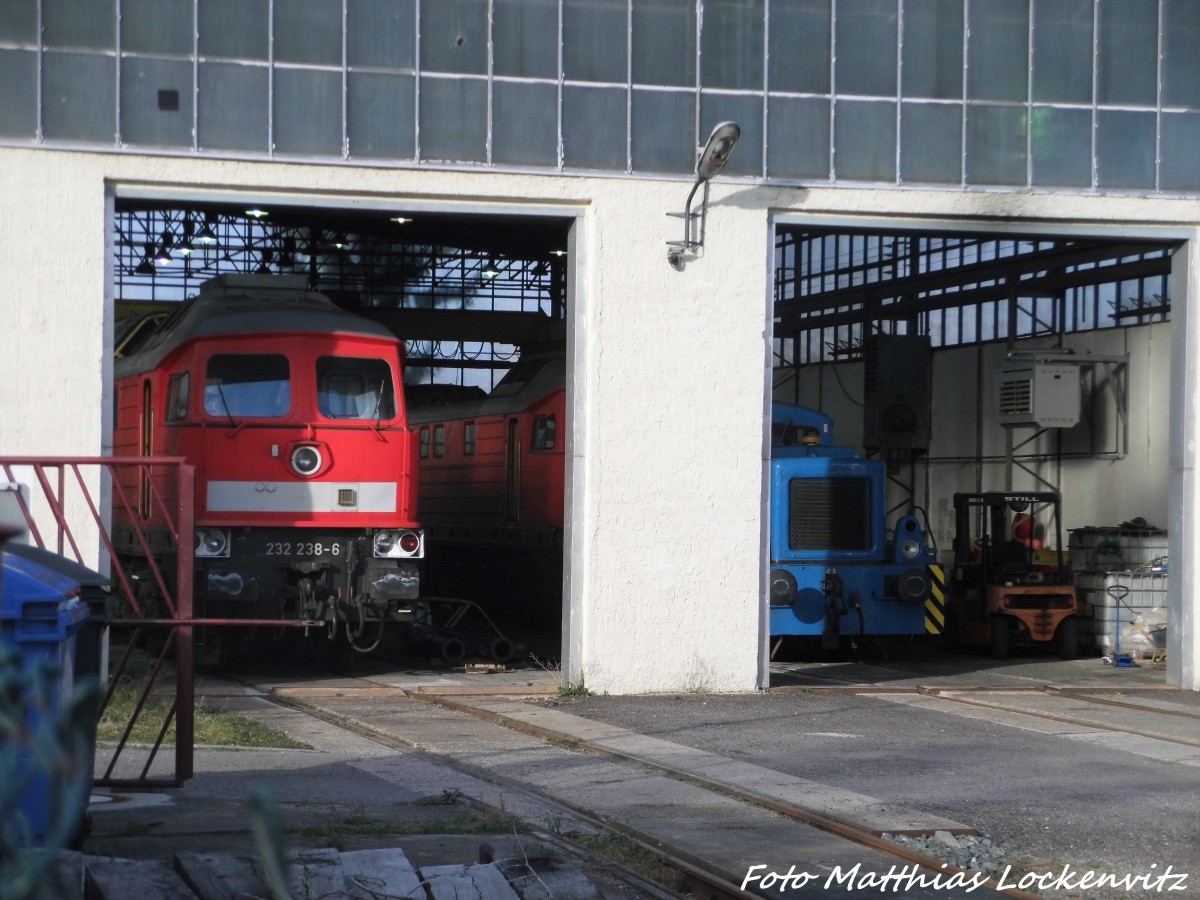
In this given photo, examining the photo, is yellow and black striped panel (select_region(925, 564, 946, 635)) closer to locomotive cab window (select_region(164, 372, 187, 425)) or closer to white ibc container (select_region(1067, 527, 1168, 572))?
white ibc container (select_region(1067, 527, 1168, 572))

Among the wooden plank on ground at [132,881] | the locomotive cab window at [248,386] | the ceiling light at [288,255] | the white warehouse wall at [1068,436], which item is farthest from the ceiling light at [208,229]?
the wooden plank on ground at [132,881]

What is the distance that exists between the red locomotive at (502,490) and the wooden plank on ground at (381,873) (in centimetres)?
1177

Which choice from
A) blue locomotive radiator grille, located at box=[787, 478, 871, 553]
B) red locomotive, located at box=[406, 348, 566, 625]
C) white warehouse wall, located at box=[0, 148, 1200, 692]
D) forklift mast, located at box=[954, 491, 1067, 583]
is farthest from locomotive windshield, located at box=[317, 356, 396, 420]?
forklift mast, located at box=[954, 491, 1067, 583]

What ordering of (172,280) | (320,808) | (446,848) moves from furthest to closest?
(172,280)
(320,808)
(446,848)

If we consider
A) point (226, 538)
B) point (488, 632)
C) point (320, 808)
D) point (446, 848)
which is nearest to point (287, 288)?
point (226, 538)

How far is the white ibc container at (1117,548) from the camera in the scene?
20.0m

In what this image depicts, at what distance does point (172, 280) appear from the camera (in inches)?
1799

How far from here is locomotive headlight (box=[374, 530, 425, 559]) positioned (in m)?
14.1

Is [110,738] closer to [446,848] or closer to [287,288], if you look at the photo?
[446,848]

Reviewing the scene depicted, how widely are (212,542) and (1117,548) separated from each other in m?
12.6

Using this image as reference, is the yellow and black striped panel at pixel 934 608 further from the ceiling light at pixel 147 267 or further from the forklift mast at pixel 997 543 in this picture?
the ceiling light at pixel 147 267

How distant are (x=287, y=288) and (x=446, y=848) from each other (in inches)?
406

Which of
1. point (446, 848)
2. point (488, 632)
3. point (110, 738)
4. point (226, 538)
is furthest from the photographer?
point (488, 632)

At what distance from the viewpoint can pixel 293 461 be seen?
1416 cm
